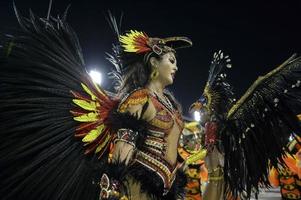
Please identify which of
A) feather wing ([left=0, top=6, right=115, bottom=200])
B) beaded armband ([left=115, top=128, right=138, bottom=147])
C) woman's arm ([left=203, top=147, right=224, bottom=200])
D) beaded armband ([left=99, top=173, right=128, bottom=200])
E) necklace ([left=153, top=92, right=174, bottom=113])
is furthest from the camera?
woman's arm ([left=203, top=147, right=224, bottom=200])

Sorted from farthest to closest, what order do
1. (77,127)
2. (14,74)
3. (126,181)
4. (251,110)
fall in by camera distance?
(251,110) → (77,127) → (14,74) → (126,181)

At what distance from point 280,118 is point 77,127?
175cm

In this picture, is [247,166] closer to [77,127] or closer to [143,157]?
[143,157]

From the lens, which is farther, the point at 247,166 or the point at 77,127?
the point at 247,166

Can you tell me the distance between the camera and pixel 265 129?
134 inches

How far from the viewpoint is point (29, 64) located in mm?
2883

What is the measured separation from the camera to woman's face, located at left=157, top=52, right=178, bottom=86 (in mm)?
3080

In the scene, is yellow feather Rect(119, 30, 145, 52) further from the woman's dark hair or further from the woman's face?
the woman's face

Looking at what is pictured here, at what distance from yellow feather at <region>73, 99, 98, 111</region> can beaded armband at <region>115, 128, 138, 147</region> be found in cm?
50

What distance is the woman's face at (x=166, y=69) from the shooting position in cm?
308

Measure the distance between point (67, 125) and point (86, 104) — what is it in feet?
0.74

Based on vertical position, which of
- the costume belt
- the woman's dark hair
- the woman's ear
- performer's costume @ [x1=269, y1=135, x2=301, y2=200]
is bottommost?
the costume belt

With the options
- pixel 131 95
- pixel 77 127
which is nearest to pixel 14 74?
pixel 77 127

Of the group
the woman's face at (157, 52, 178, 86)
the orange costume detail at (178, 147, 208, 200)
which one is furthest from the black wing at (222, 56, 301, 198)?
the orange costume detail at (178, 147, 208, 200)
